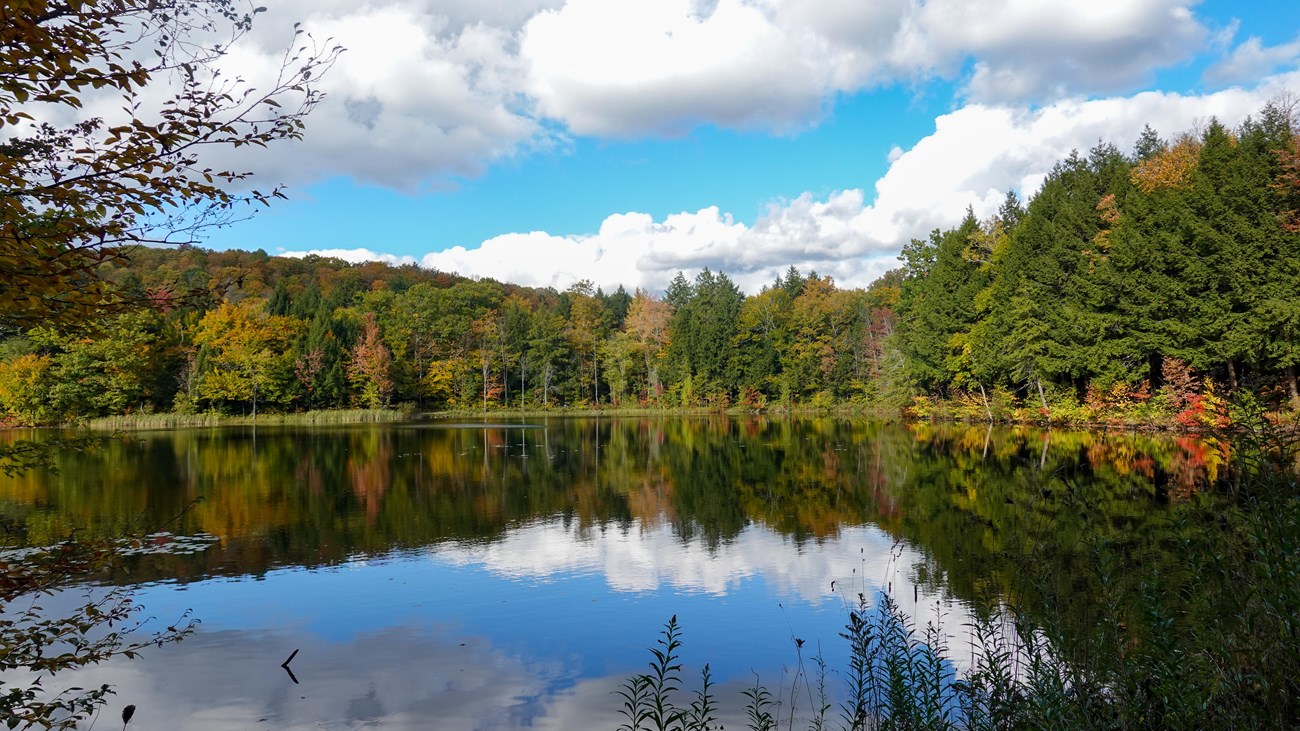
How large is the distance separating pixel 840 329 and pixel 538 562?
61.7 m

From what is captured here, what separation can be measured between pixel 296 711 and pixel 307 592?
4.29 meters

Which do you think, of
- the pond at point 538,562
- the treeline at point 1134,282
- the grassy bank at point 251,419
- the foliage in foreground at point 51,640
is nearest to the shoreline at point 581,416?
the grassy bank at point 251,419

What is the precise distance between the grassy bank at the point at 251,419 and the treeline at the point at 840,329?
1.77 meters

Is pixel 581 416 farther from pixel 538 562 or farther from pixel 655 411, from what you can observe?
pixel 538 562

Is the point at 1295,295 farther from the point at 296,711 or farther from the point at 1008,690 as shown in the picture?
the point at 296,711

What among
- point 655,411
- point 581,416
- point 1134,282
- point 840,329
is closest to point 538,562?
point 1134,282

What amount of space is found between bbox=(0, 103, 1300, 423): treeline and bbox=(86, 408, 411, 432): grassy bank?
1.77m

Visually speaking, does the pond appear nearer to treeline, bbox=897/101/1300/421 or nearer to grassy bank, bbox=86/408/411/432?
treeline, bbox=897/101/1300/421

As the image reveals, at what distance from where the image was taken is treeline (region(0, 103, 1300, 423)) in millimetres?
28547

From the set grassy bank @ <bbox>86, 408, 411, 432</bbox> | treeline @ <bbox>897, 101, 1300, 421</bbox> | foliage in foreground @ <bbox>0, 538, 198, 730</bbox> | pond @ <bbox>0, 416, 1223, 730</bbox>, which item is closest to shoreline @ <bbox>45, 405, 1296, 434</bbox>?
grassy bank @ <bbox>86, 408, 411, 432</bbox>

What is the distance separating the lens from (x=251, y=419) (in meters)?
57.4

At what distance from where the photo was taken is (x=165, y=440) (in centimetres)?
3838

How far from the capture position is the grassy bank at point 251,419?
1984 inches

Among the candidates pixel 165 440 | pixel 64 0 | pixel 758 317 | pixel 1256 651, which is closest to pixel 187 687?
pixel 64 0
